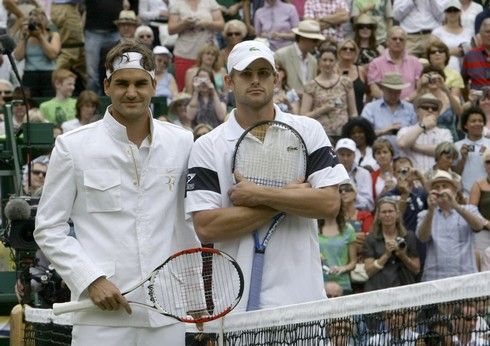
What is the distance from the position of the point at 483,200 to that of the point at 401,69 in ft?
12.4

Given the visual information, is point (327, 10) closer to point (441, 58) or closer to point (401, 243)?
point (441, 58)

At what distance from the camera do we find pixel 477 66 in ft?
58.5

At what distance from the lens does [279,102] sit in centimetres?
1593

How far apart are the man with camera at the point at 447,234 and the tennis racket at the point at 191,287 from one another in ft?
22.8

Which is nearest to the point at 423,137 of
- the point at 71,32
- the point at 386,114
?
the point at 386,114

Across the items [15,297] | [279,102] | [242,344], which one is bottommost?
[242,344]

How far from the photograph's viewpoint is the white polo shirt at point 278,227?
6660 mm

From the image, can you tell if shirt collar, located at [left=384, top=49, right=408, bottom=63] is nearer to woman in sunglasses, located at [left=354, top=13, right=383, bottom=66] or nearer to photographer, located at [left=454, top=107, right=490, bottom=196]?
woman in sunglasses, located at [left=354, top=13, right=383, bottom=66]

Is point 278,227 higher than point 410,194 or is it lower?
lower

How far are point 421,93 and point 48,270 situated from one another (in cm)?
800

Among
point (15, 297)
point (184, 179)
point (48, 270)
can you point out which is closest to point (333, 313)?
point (184, 179)

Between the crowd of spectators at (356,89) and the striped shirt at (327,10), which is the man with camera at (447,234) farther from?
the striped shirt at (327,10)

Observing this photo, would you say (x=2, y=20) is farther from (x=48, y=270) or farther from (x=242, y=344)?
(x=242, y=344)

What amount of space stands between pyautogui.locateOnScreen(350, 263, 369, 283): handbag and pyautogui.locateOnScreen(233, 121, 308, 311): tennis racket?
638cm
